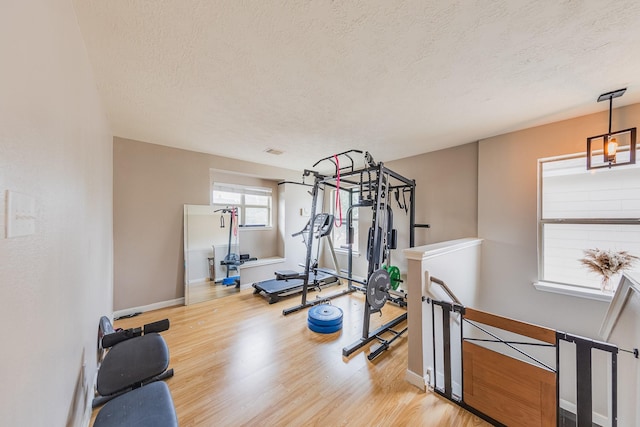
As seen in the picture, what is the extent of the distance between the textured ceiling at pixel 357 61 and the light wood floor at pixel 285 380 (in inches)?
103

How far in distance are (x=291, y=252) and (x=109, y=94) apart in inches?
155

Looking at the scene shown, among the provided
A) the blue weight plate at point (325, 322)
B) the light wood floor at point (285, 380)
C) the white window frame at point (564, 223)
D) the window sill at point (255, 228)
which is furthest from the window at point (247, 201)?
the white window frame at point (564, 223)

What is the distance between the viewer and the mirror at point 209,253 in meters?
3.74

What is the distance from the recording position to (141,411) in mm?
1141

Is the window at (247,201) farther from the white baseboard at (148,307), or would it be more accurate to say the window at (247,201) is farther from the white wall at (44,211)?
the white wall at (44,211)

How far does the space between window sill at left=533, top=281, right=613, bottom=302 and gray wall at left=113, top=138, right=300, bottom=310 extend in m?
5.06

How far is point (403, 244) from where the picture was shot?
4172 millimetres

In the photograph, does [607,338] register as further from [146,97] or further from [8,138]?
[146,97]

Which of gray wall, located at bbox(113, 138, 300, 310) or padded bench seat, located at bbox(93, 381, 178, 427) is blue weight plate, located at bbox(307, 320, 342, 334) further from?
gray wall, located at bbox(113, 138, 300, 310)

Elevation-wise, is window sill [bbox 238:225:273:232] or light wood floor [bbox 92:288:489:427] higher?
window sill [bbox 238:225:273:232]

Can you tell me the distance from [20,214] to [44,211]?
25 cm

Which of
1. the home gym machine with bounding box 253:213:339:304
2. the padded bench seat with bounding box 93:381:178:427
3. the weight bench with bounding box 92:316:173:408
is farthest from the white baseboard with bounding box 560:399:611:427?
the weight bench with bounding box 92:316:173:408

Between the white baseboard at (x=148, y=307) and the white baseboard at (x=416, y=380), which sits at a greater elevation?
the white baseboard at (x=148, y=307)

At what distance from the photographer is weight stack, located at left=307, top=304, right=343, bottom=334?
2.77 meters
